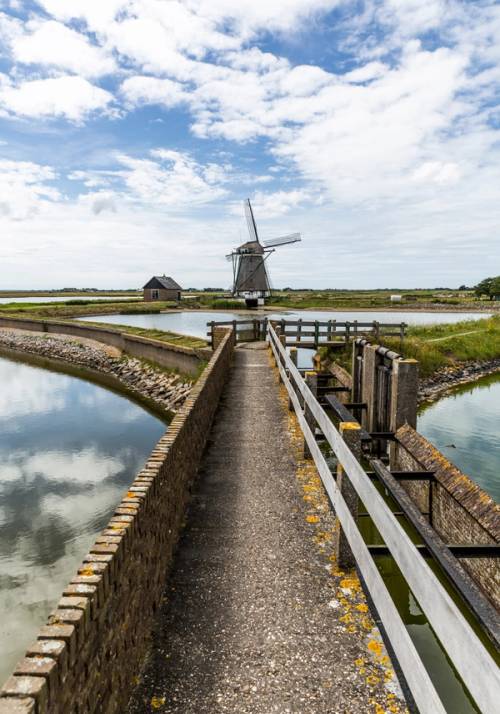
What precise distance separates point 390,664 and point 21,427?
62.8 feet

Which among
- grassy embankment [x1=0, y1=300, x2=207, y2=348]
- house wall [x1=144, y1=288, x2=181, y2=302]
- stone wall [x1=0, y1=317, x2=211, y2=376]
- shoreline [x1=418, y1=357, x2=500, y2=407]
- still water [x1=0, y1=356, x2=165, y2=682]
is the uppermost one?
house wall [x1=144, y1=288, x2=181, y2=302]

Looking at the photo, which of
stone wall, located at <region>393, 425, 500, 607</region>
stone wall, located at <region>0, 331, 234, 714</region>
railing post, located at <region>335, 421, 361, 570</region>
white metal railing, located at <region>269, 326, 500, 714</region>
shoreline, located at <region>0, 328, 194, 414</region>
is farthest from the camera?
shoreline, located at <region>0, 328, 194, 414</region>

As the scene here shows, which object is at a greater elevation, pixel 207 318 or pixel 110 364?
pixel 207 318

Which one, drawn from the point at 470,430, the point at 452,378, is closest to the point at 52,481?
the point at 470,430

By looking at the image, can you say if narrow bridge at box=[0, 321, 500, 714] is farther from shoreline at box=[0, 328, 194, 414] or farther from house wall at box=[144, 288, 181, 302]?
house wall at box=[144, 288, 181, 302]

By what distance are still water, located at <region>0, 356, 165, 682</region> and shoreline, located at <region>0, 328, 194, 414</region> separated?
4.79 ft

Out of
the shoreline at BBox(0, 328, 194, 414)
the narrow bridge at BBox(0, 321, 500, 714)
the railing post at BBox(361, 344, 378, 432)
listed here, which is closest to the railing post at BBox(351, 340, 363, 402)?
the railing post at BBox(361, 344, 378, 432)

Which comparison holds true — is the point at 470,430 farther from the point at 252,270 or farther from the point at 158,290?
the point at 158,290

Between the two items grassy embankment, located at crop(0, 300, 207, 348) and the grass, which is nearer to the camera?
the grass

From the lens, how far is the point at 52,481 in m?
13.4

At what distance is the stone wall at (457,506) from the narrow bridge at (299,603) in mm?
640

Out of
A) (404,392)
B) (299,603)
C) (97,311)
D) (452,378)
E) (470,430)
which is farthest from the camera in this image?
(97,311)

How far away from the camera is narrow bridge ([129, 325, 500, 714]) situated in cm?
244

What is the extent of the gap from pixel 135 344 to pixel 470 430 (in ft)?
72.9
